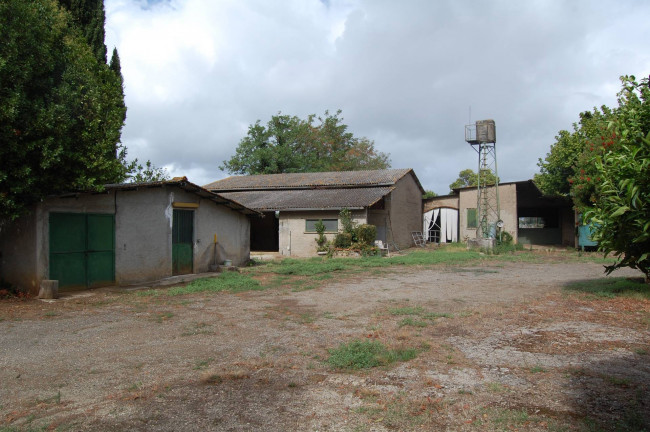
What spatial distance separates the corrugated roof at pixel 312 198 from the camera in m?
23.1

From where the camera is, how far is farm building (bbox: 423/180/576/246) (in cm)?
2691

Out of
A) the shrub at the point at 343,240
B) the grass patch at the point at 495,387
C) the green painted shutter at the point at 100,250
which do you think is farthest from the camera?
the shrub at the point at 343,240

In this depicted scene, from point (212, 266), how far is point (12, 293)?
248 inches

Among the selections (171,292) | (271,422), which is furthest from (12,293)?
(271,422)

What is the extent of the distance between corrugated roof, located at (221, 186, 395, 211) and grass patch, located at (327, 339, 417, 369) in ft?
54.2

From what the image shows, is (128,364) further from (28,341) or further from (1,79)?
(1,79)

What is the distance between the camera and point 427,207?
104 ft

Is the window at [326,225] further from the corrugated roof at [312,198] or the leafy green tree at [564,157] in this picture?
the leafy green tree at [564,157]

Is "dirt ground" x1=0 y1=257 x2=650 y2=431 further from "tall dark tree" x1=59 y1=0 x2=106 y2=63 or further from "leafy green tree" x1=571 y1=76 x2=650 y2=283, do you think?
"tall dark tree" x1=59 y1=0 x2=106 y2=63

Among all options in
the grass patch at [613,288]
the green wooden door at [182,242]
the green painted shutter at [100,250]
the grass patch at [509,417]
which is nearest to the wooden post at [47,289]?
the green painted shutter at [100,250]

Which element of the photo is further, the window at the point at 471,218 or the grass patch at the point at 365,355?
the window at the point at 471,218

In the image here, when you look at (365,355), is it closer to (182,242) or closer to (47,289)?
(47,289)

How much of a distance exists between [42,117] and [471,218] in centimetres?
2417

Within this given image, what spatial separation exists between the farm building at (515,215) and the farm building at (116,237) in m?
17.4
